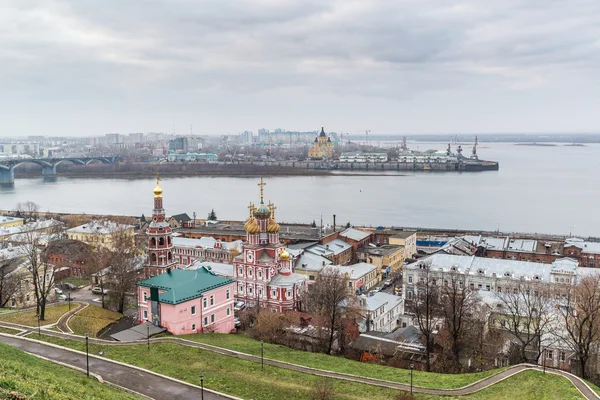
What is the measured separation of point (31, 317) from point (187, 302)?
496 centimetres

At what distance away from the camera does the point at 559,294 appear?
61.9 feet

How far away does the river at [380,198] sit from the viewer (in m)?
48.2

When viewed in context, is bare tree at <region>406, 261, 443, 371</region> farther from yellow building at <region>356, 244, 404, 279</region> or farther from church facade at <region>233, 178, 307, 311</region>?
yellow building at <region>356, 244, 404, 279</region>

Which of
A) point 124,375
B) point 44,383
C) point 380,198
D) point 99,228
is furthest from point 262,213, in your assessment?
point 380,198

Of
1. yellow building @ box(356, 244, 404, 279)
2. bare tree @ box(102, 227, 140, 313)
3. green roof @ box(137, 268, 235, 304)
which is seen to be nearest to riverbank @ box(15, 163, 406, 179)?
yellow building @ box(356, 244, 404, 279)

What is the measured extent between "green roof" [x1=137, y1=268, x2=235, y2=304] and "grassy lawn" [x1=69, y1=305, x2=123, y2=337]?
5.89 feet

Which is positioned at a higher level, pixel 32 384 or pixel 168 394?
pixel 32 384

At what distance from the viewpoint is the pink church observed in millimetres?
16766

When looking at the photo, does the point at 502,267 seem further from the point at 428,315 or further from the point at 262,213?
the point at 262,213

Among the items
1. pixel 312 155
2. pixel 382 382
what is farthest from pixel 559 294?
pixel 312 155

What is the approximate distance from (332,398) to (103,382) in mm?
5062

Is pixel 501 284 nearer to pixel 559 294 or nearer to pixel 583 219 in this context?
pixel 559 294

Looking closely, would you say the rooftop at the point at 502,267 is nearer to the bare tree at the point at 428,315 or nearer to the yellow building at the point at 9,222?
the bare tree at the point at 428,315

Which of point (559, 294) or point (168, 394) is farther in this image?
point (559, 294)
